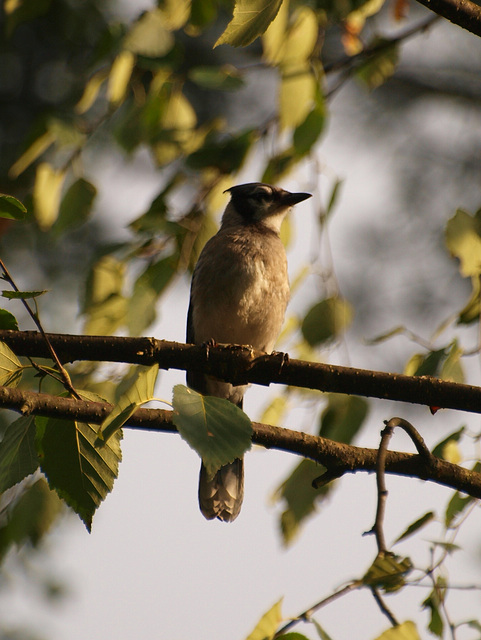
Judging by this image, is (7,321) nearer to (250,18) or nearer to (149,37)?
(250,18)

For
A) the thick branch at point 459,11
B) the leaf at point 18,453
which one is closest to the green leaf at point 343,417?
the leaf at point 18,453

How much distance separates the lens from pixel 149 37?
293 centimetres

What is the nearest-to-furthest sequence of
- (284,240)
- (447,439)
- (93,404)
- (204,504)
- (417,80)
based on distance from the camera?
(93,404)
(447,439)
(284,240)
(204,504)
(417,80)

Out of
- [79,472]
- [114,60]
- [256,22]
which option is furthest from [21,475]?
[114,60]

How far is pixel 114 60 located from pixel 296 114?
88cm

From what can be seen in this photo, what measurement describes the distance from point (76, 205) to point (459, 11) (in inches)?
65.8

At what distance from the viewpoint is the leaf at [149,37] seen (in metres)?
2.90

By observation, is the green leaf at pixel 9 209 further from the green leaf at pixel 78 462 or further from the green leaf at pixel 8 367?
the green leaf at pixel 78 462

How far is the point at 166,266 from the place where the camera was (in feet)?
9.98

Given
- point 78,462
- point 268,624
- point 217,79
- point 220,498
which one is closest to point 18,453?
point 78,462

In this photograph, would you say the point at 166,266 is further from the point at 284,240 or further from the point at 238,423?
the point at 238,423

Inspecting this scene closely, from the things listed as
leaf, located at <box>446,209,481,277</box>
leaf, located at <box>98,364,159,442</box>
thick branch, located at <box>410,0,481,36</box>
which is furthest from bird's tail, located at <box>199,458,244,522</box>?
thick branch, located at <box>410,0,481,36</box>

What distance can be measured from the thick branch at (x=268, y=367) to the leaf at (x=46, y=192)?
0.97 metres

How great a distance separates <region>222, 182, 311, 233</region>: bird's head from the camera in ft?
15.5
